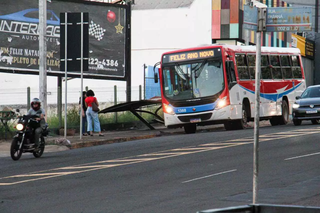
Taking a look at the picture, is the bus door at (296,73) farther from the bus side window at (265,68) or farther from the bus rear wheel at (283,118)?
the bus side window at (265,68)

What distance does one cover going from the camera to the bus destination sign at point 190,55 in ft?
84.9

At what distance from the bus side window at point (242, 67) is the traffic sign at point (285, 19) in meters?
18.5

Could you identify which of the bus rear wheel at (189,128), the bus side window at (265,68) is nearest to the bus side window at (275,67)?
the bus side window at (265,68)

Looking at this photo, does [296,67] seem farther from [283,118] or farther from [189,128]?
[189,128]

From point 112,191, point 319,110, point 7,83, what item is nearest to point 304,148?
point 112,191

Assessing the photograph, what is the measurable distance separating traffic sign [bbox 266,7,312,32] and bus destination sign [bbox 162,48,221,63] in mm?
17580

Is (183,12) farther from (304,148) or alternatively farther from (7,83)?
(304,148)

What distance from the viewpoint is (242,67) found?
27.1 meters

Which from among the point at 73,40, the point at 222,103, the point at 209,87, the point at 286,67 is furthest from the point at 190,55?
the point at 286,67

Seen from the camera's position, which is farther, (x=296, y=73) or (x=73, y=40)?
(x=296, y=73)

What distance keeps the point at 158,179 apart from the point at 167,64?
1447cm

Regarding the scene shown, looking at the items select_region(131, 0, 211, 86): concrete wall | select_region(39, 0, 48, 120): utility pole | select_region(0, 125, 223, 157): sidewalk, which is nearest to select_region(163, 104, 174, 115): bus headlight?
select_region(0, 125, 223, 157): sidewalk

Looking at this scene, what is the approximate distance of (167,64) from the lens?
88.2 ft

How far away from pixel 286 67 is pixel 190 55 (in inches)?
250
